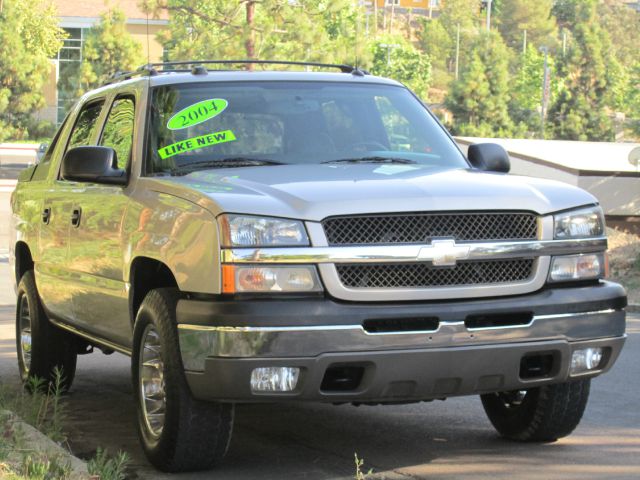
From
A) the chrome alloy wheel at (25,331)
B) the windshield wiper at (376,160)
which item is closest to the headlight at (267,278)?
the windshield wiper at (376,160)

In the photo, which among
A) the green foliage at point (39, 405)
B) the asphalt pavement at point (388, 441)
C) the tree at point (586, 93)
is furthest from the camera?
the tree at point (586, 93)

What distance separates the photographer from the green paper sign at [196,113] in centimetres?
738

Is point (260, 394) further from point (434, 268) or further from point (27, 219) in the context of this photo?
point (27, 219)

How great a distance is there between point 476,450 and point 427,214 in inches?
Answer: 61.8

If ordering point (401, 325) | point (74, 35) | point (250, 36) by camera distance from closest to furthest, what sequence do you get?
point (401, 325) < point (250, 36) < point (74, 35)

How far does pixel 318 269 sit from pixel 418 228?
1.62 feet

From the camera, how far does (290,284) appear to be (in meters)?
6.03

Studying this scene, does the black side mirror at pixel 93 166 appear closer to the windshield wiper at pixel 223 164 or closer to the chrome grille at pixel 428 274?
the windshield wiper at pixel 223 164

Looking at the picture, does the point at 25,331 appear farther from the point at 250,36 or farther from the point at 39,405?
the point at 250,36

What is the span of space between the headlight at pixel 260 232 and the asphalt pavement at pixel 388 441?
116cm

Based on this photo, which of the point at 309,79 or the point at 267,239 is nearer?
the point at 267,239

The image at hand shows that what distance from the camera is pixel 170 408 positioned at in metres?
6.30

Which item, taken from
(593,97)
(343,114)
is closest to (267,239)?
(343,114)

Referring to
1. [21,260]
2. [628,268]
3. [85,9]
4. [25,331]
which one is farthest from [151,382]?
[85,9]
